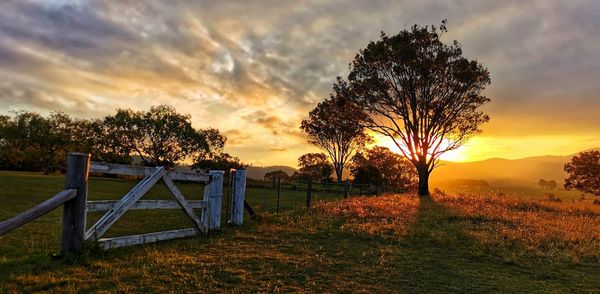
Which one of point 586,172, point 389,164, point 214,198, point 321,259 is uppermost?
point 389,164

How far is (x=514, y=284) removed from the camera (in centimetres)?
677

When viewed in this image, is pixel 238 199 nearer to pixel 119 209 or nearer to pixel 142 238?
pixel 142 238

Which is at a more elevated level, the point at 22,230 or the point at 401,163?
the point at 401,163

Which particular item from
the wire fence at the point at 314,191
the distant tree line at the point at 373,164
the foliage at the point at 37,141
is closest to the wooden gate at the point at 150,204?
the wire fence at the point at 314,191

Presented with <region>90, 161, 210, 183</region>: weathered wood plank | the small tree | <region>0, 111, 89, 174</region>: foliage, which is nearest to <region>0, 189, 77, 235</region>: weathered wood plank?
<region>90, 161, 210, 183</region>: weathered wood plank

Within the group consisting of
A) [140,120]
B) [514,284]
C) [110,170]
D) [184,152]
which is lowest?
[514,284]

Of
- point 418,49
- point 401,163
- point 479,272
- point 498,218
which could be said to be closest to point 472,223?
point 498,218

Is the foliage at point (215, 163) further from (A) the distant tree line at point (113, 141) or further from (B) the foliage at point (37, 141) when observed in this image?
(B) the foliage at point (37, 141)

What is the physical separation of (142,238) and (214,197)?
2.63 metres

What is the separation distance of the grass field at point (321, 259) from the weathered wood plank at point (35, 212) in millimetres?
761

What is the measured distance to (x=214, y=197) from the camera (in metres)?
10.6

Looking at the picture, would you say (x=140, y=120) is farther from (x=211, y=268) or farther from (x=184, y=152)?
(x=211, y=268)

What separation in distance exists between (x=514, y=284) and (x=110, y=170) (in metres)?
7.60

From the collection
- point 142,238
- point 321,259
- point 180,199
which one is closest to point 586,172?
point 321,259
